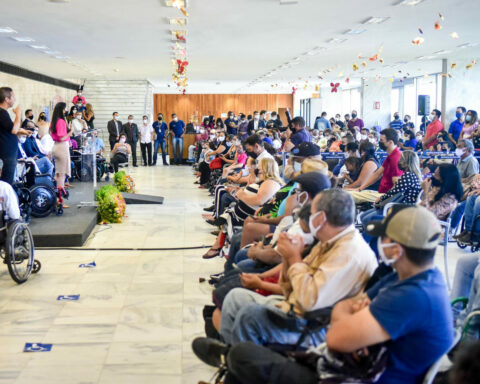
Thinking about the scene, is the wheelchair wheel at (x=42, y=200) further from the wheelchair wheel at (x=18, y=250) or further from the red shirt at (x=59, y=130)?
the wheelchair wheel at (x=18, y=250)

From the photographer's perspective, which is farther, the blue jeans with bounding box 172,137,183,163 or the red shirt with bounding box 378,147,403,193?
the blue jeans with bounding box 172,137,183,163

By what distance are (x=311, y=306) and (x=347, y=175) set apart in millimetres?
4827

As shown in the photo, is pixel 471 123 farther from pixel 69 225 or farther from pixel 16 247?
pixel 16 247

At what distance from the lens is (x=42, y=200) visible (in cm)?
739

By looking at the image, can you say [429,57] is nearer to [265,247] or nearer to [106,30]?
[106,30]

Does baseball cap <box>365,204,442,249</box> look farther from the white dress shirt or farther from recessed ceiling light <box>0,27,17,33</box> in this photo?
the white dress shirt

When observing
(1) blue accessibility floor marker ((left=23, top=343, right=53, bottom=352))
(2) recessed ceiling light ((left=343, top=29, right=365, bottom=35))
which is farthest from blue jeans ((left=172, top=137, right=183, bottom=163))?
(1) blue accessibility floor marker ((left=23, top=343, right=53, bottom=352))

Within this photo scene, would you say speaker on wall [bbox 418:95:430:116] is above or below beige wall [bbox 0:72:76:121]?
below

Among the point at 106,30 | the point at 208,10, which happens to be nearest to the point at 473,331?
the point at 208,10

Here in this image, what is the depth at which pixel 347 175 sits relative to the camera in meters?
7.02

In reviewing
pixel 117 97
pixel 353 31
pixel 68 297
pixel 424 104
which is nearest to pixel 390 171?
pixel 68 297

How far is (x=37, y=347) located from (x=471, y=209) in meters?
4.27

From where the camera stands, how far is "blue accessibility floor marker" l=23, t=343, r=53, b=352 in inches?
141

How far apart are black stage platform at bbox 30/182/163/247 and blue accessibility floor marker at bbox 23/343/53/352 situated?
2.83m
